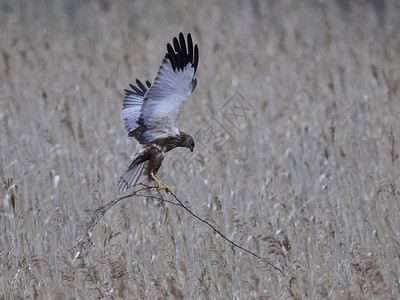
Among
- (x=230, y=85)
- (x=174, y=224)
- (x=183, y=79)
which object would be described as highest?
(x=230, y=85)

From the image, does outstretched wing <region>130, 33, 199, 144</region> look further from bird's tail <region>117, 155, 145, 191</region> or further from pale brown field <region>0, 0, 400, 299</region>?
pale brown field <region>0, 0, 400, 299</region>

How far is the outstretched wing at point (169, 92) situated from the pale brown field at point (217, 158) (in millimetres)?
471

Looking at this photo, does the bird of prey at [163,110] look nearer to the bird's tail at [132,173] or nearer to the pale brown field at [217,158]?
the bird's tail at [132,173]

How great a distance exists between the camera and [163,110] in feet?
12.5

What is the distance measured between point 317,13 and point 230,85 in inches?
111

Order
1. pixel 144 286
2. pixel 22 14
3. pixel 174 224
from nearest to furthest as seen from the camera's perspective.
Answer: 1. pixel 144 286
2. pixel 174 224
3. pixel 22 14

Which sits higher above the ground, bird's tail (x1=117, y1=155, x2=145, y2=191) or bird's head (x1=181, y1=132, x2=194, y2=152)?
bird's head (x1=181, y1=132, x2=194, y2=152)

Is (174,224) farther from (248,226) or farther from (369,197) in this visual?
(369,197)

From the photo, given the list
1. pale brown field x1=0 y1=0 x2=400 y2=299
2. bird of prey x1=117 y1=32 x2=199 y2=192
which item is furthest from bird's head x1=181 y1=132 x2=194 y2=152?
pale brown field x1=0 y1=0 x2=400 y2=299

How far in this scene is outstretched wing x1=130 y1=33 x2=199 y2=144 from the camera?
3713mm

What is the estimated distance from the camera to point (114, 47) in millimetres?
8016

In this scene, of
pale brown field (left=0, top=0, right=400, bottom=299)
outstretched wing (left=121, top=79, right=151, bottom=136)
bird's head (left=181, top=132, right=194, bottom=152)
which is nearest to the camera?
pale brown field (left=0, top=0, right=400, bottom=299)

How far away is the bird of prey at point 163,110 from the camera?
3703mm

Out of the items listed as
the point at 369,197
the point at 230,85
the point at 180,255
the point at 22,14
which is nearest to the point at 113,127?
the point at 230,85
